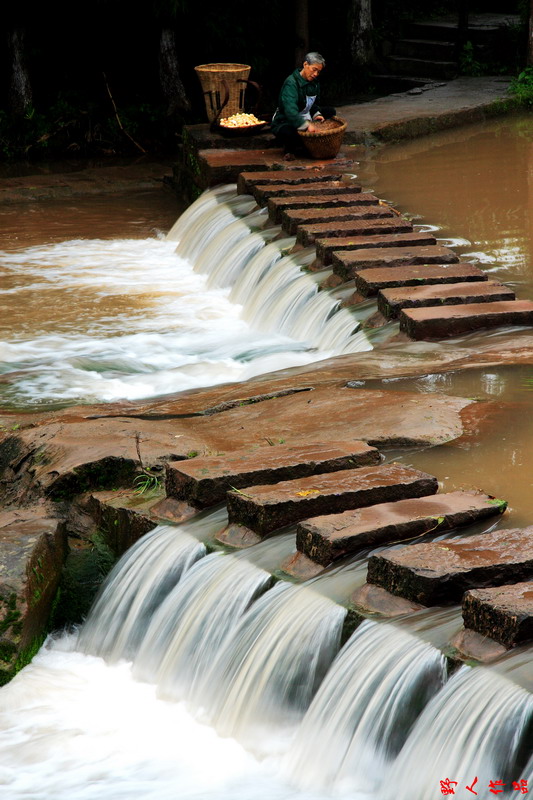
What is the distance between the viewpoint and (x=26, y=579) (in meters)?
4.44

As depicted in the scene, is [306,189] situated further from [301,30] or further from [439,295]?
[301,30]

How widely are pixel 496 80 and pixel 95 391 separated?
10380 millimetres

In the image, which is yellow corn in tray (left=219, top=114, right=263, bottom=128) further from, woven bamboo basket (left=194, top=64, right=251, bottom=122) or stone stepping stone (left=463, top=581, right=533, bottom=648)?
stone stepping stone (left=463, top=581, right=533, bottom=648)

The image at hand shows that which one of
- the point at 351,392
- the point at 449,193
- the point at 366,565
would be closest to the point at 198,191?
the point at 449,193

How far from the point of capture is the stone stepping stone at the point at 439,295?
272 inches

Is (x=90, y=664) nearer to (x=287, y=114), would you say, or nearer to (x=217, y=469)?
(x=217, y=469)

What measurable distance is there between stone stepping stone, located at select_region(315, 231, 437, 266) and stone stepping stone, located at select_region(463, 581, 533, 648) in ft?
17.1

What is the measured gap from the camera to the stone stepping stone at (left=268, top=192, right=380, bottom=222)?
378 inches

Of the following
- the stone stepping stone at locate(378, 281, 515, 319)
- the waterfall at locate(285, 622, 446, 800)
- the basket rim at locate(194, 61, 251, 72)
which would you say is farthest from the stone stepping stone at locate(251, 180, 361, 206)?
the waterfall at locate(285, 622, 446, 800)

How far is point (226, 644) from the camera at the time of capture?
13.6ft

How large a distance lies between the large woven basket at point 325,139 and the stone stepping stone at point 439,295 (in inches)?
168

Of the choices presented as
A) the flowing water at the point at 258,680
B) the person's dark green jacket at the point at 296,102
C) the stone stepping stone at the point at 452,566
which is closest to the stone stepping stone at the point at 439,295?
the flowing water at the point at 258,680

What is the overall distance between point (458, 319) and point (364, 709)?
3.49 metres

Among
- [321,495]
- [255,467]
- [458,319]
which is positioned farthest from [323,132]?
[321,495]
